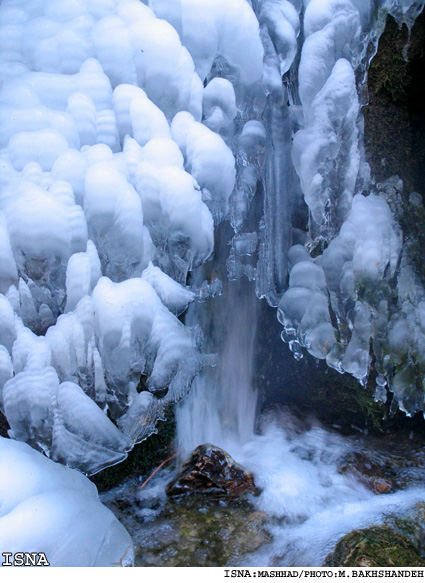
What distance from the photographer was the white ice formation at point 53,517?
1512 mm

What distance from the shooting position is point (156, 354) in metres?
2.06

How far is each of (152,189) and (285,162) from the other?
0.95 meters

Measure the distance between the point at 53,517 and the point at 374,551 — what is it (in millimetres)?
1145

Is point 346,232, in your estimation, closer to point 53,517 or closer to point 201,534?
point 201,534

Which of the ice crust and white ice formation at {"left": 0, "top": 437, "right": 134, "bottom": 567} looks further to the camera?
the ice crust

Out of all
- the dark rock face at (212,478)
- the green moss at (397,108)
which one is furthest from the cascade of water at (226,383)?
the green moss at (397,108)

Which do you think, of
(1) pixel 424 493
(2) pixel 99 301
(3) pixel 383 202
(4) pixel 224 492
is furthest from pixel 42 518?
(3) pixel 383 202

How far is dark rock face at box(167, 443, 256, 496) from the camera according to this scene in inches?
99.2

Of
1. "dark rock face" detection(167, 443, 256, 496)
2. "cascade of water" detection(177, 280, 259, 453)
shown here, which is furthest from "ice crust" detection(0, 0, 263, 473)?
"cascade of water" detection(177, 280, 259, 453)

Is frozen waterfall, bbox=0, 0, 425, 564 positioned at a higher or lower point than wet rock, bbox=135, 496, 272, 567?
higher

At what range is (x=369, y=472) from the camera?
109 inches

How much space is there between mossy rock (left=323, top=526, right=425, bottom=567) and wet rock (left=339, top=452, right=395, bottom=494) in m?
0.54

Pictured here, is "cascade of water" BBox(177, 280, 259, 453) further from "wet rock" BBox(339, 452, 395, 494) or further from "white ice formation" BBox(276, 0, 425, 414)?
"wet rock" BBox(339, 452, 395, 494)

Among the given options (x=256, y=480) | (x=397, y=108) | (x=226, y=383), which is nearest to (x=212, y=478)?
(x=256, y=480)
